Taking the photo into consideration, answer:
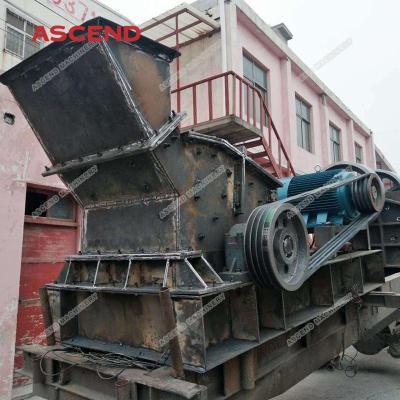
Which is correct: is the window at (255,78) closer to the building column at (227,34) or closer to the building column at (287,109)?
the building column at (287,109)

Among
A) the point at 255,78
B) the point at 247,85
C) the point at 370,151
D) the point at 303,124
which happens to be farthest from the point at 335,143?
the point at 247,85

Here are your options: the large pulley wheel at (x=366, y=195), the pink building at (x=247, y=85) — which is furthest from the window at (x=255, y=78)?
Result: the large pulley wheel at (x=366, y=195)

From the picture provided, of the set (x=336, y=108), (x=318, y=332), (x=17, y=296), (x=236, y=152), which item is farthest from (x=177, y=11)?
(x=336, y=108)

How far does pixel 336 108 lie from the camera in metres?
16.2

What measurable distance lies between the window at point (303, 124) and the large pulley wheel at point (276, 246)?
34.4 feet

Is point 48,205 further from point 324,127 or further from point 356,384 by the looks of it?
point 324,127

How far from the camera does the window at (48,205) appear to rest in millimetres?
6633

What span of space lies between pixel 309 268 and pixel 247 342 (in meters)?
0.93

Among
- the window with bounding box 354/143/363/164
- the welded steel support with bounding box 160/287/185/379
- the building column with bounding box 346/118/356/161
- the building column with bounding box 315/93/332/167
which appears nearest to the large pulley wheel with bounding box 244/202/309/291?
the welded steel support with bounding box 160/287/185/379

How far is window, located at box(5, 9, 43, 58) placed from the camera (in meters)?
6.66

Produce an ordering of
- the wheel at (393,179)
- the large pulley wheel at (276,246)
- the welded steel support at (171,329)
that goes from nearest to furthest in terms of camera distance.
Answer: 1. the welded steel support at (171,329)
2. the large pulley wheel at (276,246)
3. the wheel at (393,179)

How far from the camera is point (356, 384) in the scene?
595cm

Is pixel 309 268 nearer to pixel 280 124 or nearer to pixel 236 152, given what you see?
pixel 236 152

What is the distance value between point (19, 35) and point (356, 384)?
813 centimetres
